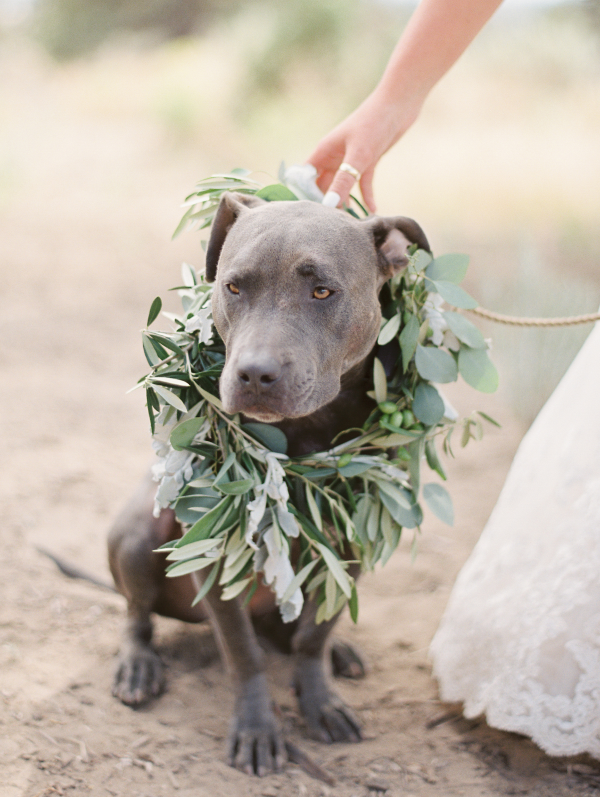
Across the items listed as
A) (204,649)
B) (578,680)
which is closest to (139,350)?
(204,649)

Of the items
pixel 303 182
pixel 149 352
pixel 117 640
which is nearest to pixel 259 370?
pixel 149 352

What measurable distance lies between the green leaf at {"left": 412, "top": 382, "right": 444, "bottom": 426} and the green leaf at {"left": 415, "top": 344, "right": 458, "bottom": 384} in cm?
5

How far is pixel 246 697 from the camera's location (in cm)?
221

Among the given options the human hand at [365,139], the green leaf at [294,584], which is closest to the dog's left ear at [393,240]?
the human hand at [365,139]

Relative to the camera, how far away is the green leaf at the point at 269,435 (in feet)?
6.40

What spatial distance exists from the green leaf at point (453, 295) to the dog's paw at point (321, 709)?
1.28 m

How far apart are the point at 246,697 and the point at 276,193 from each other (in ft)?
5.11

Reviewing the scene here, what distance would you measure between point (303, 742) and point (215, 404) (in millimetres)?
1177

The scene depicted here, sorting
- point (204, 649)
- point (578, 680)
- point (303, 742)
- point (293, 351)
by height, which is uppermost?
point (293, 351)

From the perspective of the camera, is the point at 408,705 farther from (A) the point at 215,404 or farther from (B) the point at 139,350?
(B) the point at 139,350

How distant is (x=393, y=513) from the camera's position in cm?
204

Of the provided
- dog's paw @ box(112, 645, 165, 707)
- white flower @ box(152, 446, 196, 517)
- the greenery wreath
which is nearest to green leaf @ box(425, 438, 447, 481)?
the greenery wreath

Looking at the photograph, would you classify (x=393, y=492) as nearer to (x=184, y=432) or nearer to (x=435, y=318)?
(x=435, y=318)

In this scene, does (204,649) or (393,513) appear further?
A: (204,649)
